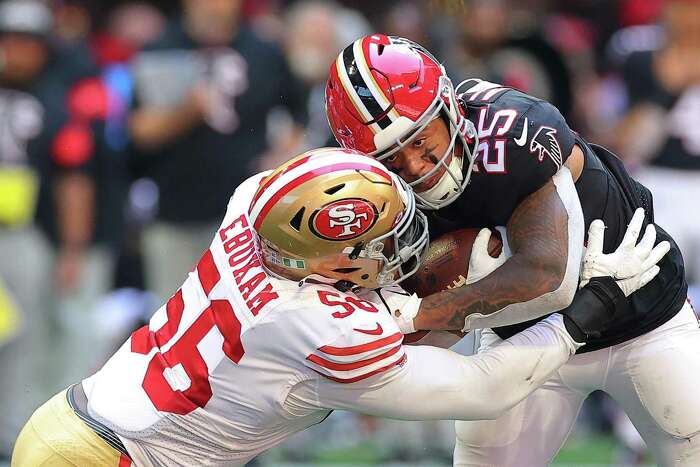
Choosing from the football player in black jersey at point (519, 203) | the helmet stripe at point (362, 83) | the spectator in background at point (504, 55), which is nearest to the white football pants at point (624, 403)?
the football player in black jersey at point (519, 203)

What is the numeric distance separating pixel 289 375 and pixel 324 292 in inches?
8.4

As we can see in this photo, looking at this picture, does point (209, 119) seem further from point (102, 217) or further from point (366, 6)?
point (366, 6)

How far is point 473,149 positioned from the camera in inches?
124

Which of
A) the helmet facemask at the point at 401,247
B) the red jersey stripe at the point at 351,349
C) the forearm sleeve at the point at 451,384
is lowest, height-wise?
the forearm sleeve at the point at 451,384

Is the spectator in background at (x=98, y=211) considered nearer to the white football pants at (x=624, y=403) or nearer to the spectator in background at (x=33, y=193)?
the spectator in background at (x=33, y=193)

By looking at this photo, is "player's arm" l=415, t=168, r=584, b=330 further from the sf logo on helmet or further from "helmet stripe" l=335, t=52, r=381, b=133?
"helmet stripe" l=335, t=52, r=381, b=133

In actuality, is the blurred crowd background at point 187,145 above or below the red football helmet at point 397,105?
below

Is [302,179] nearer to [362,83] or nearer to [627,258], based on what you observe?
[362,83]

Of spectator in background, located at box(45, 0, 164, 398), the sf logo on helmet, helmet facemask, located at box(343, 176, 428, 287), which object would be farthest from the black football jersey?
spectator in background, located at box(45, 0, 164, 398)

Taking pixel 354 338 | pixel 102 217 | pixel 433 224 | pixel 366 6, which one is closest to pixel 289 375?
pixel 354 338

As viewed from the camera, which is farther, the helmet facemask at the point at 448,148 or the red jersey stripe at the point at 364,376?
the helmet facemask at the point at 448,148

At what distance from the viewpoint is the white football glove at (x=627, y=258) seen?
10.3 ft

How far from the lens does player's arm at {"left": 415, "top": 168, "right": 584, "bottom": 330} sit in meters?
3.04

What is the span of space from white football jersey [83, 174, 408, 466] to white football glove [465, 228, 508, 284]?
8.1 inches
